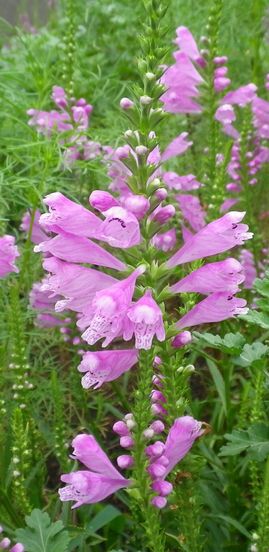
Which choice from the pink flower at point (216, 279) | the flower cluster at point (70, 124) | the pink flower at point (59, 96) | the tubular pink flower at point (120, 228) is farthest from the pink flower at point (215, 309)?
the pink flower at point (59, 96)

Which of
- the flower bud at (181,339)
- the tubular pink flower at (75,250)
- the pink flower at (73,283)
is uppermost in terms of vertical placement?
the tubular pink flower at (75,250)

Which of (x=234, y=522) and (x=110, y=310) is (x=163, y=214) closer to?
(x=110, y=310)

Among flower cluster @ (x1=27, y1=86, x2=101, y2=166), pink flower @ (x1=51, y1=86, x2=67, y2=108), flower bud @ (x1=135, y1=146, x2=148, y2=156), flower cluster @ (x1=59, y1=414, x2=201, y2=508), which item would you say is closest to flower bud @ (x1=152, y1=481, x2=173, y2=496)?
flower cluster @ (x1=59, y1=414, x2=201, y2=508)

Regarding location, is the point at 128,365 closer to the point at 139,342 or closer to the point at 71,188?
the point at 139,342

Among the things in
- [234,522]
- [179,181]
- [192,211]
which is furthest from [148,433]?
[179,181]

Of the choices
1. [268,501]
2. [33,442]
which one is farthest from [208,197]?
[268,501]

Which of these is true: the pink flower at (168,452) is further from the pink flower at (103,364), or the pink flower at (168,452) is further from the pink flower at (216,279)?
the pink flower at (216,279)
